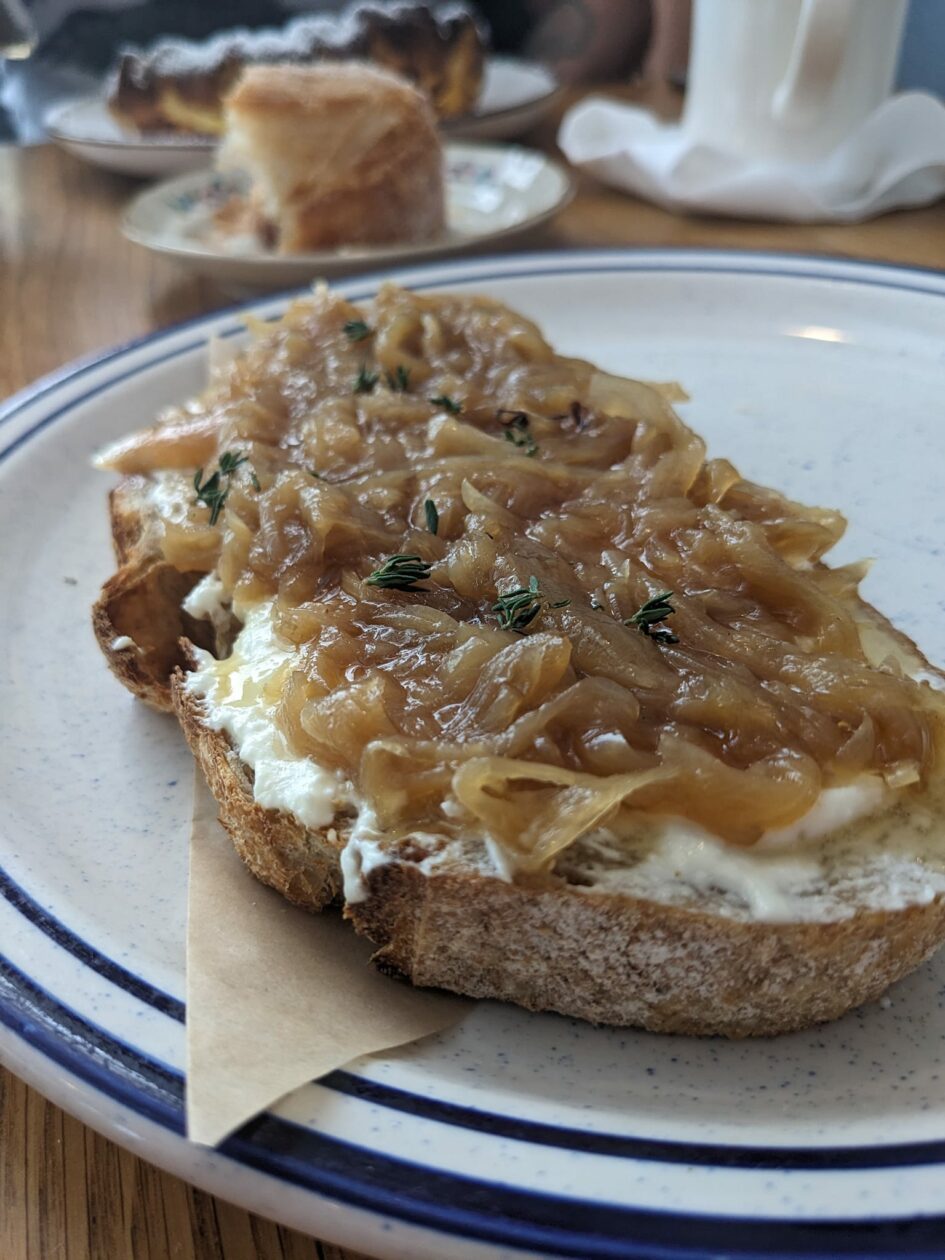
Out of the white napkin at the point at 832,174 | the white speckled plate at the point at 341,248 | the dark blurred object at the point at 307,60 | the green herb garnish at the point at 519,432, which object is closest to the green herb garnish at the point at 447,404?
the green herb garnish at the point at 519,432

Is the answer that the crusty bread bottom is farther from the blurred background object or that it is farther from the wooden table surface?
the blurred background object

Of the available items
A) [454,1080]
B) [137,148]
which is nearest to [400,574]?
[454,1080]

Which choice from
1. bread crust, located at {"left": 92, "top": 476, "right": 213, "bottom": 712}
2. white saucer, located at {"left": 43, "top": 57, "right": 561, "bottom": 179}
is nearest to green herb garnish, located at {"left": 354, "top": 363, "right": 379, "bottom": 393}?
bread crust, located at {"left": 92, "top": 476, "right": 213, "bottom": 712}

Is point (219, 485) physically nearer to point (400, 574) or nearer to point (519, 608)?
point (400, 574)

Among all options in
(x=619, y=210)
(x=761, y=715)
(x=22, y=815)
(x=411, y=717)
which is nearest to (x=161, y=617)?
(x=22, y=815)

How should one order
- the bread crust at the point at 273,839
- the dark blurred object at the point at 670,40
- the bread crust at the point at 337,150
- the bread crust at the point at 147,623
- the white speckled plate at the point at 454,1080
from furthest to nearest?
Result: 1. the dark blurred object at the point at 670,40
2. the bread crust at the point at 337,150
3. the bread crust at the point at 147,623
4. the bread crust at the point at 273,839
5. the white speckled plate at the point at 454,1080

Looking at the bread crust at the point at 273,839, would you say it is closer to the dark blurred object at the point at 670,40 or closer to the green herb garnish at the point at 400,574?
the green herb garnish at the point at 400,574
